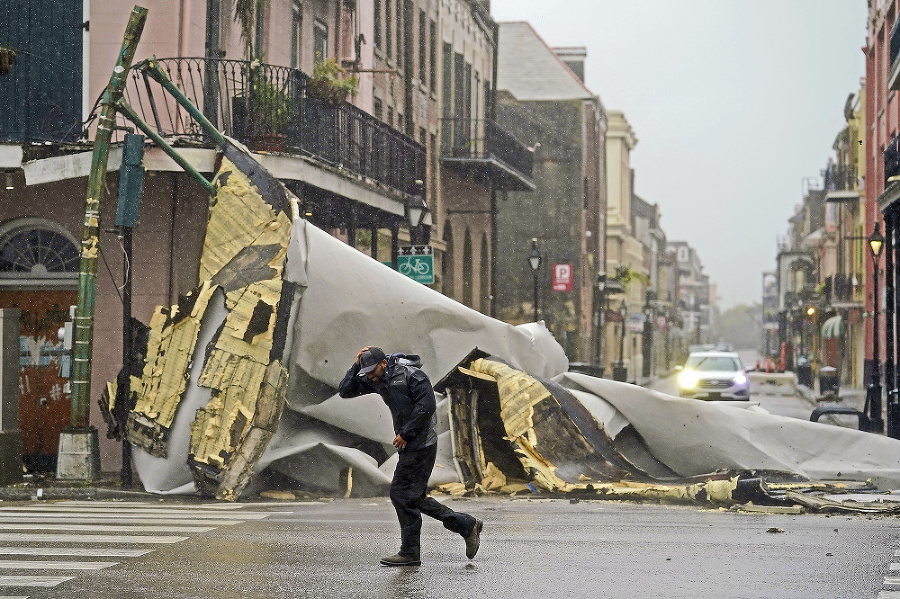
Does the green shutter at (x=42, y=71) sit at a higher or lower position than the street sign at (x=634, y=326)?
higher

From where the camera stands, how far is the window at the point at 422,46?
33.5 m

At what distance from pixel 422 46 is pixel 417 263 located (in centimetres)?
1093

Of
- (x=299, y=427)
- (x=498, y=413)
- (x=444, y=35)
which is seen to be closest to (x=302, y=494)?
(x=299, y=427)

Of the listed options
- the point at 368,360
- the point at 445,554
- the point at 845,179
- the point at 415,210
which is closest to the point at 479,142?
the point at 415,210

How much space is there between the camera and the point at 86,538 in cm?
1012

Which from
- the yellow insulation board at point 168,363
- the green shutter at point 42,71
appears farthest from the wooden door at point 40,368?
the yellow insulation board at point 168,363

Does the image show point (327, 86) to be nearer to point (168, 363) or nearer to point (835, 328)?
point (168, 363)

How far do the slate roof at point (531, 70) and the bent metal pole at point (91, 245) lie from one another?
51612mm

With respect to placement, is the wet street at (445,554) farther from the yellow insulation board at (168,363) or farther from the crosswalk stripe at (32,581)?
the yellow insulation board at (168,363)

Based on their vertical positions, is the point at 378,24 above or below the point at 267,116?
above

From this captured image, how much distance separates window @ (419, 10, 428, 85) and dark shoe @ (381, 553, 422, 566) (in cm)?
2591

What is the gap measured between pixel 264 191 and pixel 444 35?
889 inches

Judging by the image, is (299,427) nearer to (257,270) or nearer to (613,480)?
(257,270)

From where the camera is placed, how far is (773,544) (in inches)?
379
